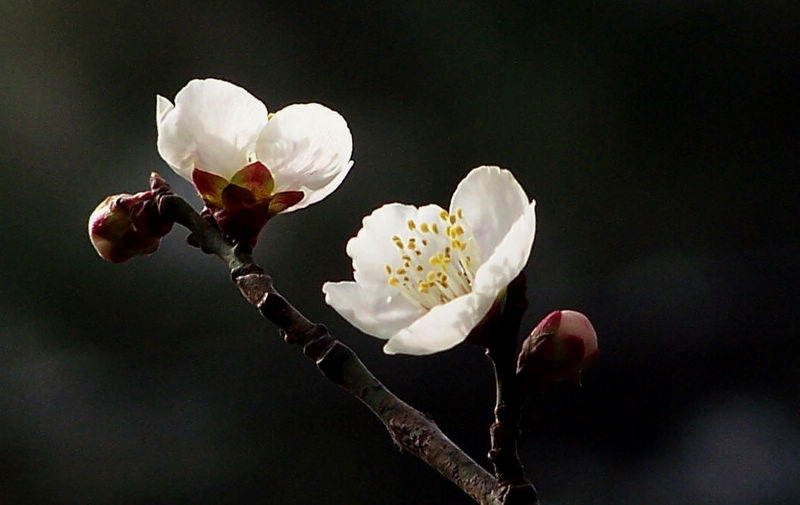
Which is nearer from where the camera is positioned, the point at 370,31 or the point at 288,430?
the point at 370,31

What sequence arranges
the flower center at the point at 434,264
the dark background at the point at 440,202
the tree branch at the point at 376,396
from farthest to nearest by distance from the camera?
1. the dark background at the point at 440,202
2. the flower center at the point at 434,264
3. the tree branch at the point at 376,396

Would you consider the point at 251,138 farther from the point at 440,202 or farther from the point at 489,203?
the point at 440,202

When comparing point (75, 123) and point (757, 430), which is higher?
point (75, 123)

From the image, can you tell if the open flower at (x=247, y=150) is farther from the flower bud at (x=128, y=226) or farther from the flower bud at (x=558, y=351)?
the flower bud at (x=558, y=351)

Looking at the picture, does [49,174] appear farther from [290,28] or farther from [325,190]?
[325,190]

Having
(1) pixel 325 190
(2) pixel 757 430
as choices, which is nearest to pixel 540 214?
(2) pixel 757 430

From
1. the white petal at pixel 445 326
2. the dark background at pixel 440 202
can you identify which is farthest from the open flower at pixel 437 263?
the dark background at pixel 440 202

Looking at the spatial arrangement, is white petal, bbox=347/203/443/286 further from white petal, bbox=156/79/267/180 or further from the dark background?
the dark background
